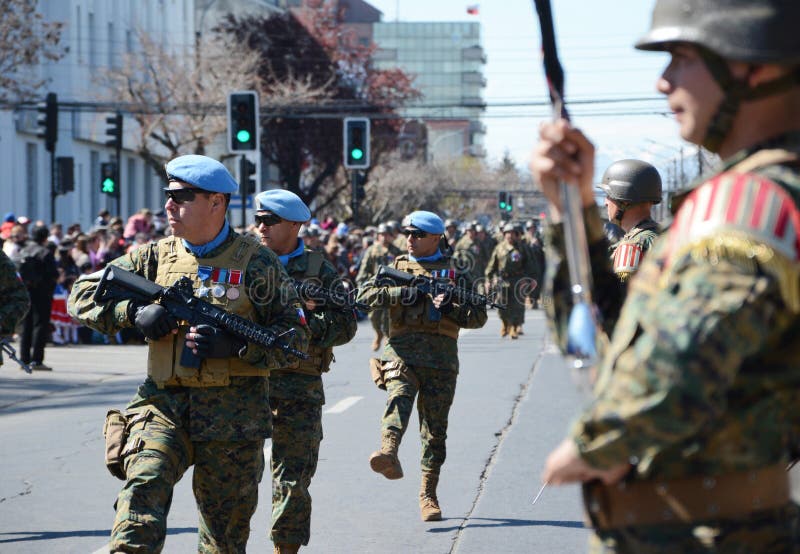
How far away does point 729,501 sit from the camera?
2479mm

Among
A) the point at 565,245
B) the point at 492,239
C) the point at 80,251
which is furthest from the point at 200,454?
the point at 492,239

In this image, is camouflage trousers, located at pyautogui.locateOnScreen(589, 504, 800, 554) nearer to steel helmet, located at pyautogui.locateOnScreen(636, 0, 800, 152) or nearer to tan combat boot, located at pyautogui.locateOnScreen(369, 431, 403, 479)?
steel helmet, located at pyautogui.locateOnScreen(636, 0, 800, 152)

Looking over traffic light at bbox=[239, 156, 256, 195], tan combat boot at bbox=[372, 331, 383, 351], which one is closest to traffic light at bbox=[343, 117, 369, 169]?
traffic light at bbox=[239, 156, 256, 195]

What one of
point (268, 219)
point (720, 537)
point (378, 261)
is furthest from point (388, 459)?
point (378, 261)

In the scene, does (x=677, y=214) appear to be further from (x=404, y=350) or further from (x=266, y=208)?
(x=404, y=350)

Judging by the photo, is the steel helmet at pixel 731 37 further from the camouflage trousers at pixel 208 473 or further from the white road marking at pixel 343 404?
the white road marking at pixel 343 404

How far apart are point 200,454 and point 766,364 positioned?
336 centimetres

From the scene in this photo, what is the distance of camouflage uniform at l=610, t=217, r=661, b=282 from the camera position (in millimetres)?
6400

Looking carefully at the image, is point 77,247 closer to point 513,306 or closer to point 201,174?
point 513,306

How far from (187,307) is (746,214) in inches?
138

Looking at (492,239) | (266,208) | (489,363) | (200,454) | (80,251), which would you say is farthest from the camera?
(492,239)

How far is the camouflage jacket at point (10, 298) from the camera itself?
24.8 ft

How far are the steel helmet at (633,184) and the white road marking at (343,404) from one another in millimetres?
6015

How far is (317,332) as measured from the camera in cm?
725
